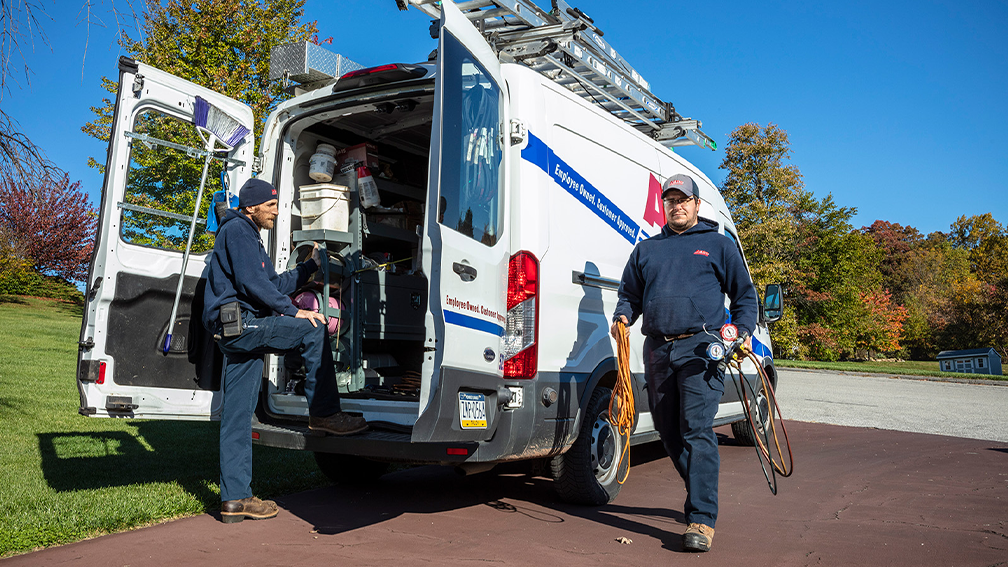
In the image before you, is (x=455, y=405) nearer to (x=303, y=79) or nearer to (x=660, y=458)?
(x=303, y=79)

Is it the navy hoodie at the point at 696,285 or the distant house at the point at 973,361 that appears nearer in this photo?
the navy hoodie at the point at 696,285

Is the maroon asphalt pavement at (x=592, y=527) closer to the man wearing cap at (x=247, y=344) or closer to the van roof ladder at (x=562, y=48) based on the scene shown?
the man wearing cap at (x=247, y=344)

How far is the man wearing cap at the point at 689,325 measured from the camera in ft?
12.8

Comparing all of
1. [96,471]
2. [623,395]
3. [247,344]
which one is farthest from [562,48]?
[96,471]

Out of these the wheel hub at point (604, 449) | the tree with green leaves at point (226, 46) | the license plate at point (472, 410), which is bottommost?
the wheel hub at point (604, 449)

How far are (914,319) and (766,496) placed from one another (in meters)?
46.9

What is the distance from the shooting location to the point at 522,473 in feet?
19.6

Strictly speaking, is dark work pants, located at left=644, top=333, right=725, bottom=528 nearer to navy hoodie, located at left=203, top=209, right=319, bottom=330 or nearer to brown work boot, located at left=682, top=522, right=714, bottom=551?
brown work boot, located at left=682, top=522, right=714, bottom=551

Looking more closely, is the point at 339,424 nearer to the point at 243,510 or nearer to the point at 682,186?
the point at 243,510

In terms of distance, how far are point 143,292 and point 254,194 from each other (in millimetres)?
915

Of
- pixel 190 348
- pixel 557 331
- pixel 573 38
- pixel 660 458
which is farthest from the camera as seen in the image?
pixel 660 458

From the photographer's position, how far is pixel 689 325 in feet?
13.1

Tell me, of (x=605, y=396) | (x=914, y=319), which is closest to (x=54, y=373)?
(x=605, y=396)

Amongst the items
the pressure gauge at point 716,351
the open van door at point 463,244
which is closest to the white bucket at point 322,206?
the open van door at point 463,244
